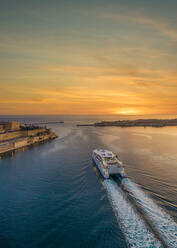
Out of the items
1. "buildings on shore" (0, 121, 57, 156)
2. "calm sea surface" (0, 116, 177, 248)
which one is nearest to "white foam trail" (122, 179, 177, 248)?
"calm sea surface" (0, 116, 177, 248)

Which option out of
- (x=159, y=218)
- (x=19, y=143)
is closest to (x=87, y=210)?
(x=159, y=218)

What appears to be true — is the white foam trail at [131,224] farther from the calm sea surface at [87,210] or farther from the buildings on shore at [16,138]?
the buildings on shore at [16,138]

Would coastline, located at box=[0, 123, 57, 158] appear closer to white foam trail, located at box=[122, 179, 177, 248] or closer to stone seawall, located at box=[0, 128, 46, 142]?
stone seawall, located at box=[0, 128, 46, 142]

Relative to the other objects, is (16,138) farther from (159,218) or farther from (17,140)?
(159,218)

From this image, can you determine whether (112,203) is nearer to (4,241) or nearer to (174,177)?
(4,241)

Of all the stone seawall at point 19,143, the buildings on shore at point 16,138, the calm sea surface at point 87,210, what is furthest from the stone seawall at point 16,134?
the calm sea surface at point 87,210

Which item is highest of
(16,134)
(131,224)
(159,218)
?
(16,134)

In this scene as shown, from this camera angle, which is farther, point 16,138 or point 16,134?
point 16,134
